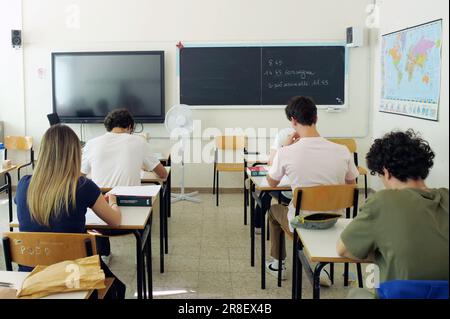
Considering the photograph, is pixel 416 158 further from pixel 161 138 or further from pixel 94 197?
pixel 161 138

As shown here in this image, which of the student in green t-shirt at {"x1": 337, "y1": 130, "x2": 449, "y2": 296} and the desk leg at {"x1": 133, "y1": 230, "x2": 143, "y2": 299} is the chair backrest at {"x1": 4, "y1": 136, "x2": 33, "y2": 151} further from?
the student in green t-shirt at {"x1": 337, "y1": 130, "x2": 449, "y2": 296}

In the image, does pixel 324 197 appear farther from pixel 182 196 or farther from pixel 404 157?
pixel 182 196

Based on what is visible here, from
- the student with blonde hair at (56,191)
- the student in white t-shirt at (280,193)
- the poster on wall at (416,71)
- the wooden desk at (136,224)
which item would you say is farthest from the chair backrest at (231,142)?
the student with blonde hair at (56,191)

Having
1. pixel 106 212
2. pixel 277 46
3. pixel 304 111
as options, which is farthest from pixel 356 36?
pixel 106 212

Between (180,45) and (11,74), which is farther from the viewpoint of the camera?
(11,74)

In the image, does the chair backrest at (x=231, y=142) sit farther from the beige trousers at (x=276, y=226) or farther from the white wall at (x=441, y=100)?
the beige trousers at (x=276, y=226)

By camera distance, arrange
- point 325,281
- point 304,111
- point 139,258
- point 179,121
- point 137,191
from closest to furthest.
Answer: point 139,258 < point 137,191 < point 304,111 < point 325,281 < point 179,121

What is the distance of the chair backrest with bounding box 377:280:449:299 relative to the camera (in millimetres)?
1281

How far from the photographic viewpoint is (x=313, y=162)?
288 cm

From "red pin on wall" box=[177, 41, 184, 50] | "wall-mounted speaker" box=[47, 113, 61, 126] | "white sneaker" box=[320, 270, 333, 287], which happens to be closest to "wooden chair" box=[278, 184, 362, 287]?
"white sneaker" box=[320, 270, 333, 287]

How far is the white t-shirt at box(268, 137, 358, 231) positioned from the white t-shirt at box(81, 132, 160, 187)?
110 cm

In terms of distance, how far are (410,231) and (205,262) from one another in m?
2.55

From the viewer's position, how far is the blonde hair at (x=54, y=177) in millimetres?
2088

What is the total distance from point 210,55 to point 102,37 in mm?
1409
